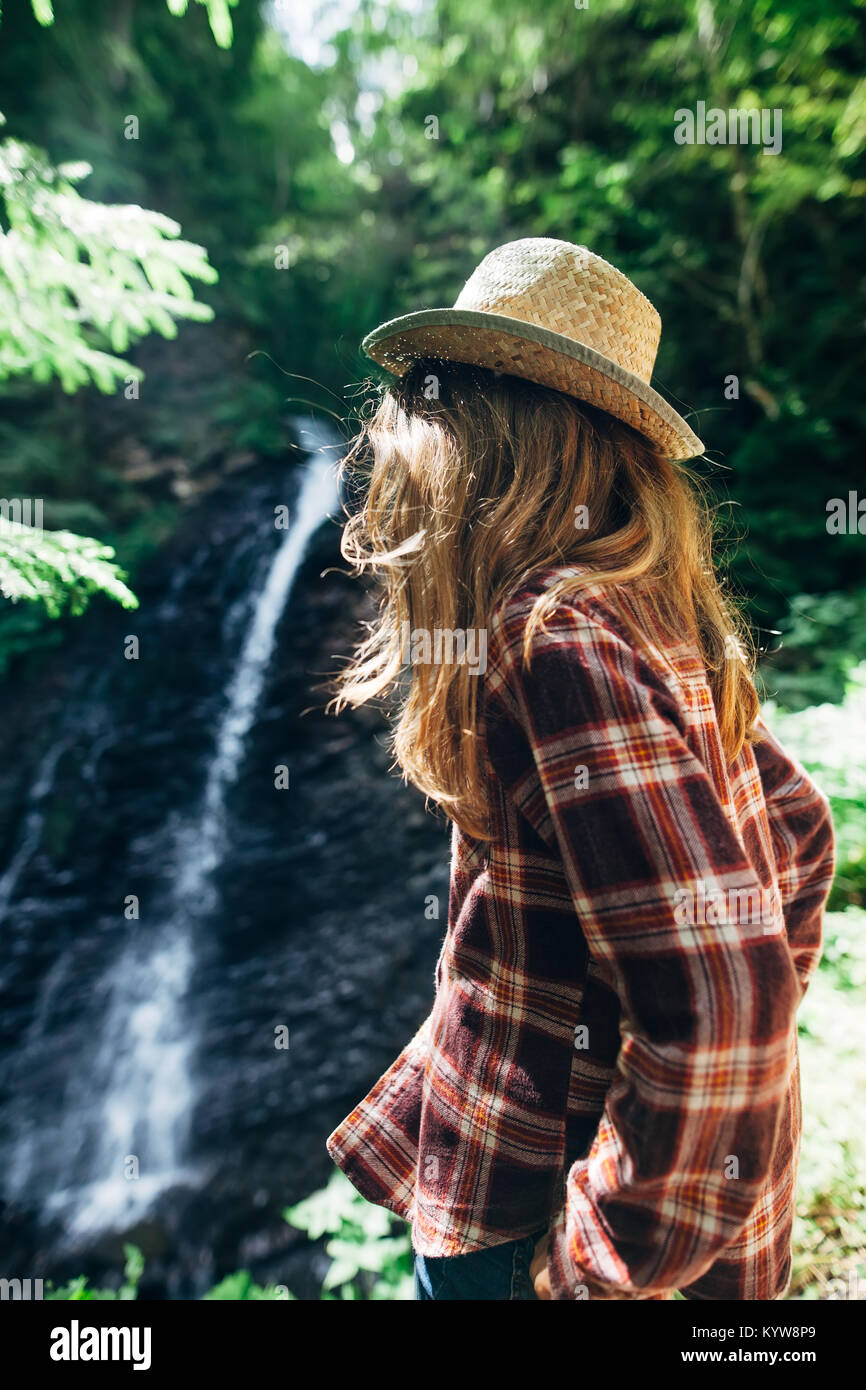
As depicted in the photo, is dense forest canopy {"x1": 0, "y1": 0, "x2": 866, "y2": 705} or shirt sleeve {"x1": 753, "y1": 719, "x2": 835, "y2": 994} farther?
dense forest canopy {"x1": 0, "y1": 0, "x2": 866, "y2": 705}

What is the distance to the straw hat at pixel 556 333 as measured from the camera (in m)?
1.15

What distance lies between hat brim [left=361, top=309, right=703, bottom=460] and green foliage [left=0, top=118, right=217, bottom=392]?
131 cm

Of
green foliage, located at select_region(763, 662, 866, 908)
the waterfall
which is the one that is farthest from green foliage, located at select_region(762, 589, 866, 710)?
the waterfall

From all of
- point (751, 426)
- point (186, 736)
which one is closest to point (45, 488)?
point (186, 736)

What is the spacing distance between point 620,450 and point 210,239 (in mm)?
14386

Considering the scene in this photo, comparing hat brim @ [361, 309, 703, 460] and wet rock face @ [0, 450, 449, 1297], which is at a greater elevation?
hat brim @ [361, 309, 703, 460]

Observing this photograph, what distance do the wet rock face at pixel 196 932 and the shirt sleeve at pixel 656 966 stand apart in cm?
369

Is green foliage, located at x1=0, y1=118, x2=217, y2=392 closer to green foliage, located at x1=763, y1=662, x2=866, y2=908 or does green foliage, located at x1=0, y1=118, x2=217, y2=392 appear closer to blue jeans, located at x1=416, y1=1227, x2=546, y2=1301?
blue jeans, located at x1=416, y1=1227, x2=546, y2=1301

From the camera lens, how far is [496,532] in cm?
111

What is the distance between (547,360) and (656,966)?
0.95 m

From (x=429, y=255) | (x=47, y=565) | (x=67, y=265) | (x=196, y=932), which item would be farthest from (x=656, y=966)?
(x=429, y=255)

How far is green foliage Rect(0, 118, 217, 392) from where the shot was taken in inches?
83.9

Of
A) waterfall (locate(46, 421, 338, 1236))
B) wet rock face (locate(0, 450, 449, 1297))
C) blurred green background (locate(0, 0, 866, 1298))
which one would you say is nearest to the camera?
blurred green background (locate(0, 0, 866, 1298))
